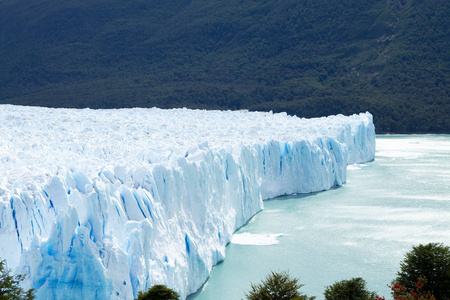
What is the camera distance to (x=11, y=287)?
558 centimetres

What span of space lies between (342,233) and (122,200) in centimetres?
719

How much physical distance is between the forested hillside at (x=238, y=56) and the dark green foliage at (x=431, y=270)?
33.0 metres

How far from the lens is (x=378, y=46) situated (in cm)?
4966

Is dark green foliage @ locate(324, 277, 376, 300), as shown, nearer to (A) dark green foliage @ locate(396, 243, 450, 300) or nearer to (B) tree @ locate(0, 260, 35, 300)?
(A) dark green foliage @ locate(396, 243, 450, 300)

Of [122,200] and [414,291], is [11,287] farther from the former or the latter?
[414,291]

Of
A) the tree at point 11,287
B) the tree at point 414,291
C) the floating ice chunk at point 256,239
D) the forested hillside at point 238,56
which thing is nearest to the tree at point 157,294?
the tree at point 11,287

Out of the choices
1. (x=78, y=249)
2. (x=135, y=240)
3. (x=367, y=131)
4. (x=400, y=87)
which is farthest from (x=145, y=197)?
(x=400, y=87)

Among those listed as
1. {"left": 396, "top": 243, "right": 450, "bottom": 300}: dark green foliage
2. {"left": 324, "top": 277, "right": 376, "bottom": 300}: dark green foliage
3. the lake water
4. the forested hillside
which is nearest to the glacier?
the lake water

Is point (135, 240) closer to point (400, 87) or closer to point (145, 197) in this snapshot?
point (145, 197)

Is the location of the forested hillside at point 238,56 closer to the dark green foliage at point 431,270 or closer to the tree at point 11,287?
the dark green foliage at point 431,270

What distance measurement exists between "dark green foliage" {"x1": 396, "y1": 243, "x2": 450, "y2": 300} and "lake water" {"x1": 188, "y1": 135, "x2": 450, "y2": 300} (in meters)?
1.84

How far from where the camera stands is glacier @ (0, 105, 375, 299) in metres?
6.49

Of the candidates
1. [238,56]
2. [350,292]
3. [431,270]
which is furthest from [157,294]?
[238,56]

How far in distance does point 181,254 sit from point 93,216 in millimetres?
2369
